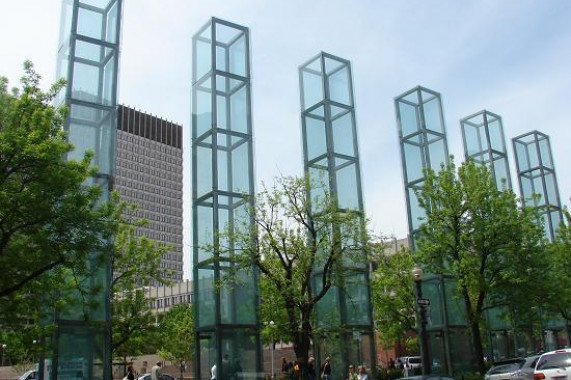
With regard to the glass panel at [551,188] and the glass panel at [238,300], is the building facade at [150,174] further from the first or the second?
the glass panel at [238,300]

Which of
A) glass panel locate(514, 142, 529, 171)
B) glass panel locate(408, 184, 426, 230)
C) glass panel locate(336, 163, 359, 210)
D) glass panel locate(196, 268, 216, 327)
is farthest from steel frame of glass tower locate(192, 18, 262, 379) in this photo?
glass panel locate(514, 142, 529, 171)

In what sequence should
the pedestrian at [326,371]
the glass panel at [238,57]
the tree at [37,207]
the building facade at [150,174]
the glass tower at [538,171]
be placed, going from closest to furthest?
1. the tree at [37,207]
2. the pedestrian at [326,371]
3. the glass panel at [238,57]
4. the glass tower at [538,171]
5. the building facade at [150,174]

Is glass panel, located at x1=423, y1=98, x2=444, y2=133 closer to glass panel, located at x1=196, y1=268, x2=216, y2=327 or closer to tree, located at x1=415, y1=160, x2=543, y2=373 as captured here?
tree, located at x1=415, y1=160, x2=543, y2=373

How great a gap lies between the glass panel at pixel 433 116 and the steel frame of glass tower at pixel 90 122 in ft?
60.4

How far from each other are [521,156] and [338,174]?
20850 mm

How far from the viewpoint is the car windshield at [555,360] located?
17.4m

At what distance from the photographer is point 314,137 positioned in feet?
102

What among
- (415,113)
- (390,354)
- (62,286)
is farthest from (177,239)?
(62,286)

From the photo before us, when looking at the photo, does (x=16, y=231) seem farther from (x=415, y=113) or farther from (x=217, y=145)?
(x=415, y=113)

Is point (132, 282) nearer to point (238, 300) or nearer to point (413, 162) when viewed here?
point (238, 300)

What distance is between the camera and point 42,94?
17.8m

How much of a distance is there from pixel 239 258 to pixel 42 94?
9300mm

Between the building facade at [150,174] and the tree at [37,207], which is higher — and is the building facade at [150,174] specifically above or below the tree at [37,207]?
above

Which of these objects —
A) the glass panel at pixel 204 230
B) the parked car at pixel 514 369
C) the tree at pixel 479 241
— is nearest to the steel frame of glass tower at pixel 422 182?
the tree at pixel 479 241
